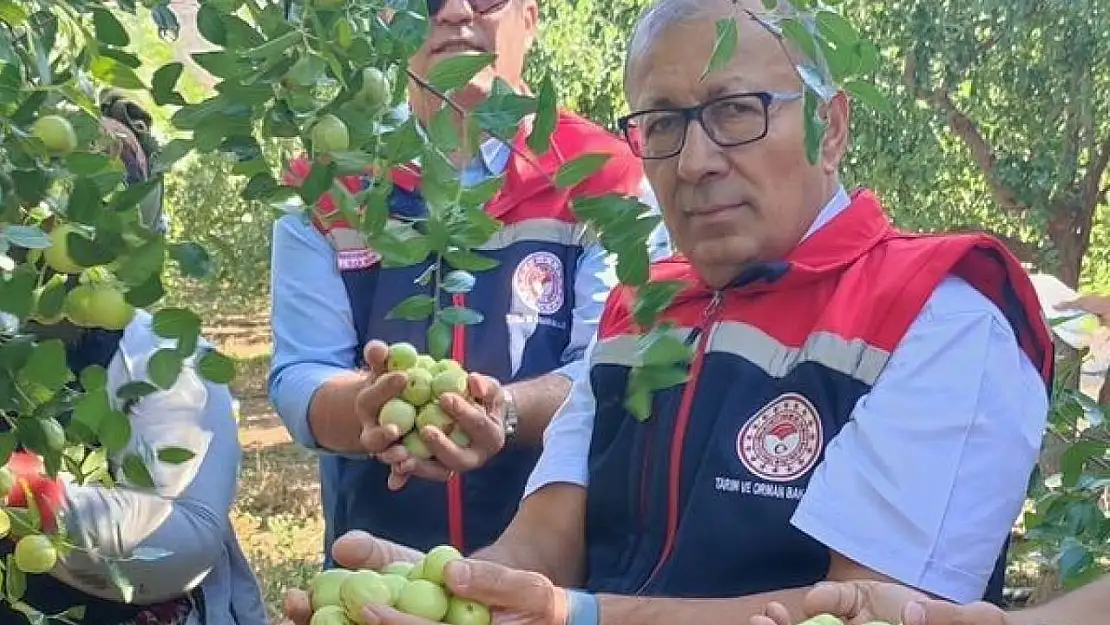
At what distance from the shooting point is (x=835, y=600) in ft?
5.08

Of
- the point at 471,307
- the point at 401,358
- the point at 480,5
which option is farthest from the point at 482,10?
the point at 401,358

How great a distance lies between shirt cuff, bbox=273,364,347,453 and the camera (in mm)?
2500

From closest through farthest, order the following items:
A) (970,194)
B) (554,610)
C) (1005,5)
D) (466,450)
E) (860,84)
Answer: (860,84), (554,610), (466,450), (1005,5), (970,194)

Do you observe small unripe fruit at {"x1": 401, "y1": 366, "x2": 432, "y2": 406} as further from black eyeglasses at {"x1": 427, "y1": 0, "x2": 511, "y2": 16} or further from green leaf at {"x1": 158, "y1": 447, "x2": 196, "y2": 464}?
green leaf at {"x1": 158, "y1": 447, "x2": 196, "y2": 464}

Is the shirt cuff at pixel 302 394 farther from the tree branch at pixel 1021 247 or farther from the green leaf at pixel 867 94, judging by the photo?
the tree branch at pixel 1021 247

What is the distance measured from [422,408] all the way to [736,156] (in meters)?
0.65

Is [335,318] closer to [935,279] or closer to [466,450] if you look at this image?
[466,450]

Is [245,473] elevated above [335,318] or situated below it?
below

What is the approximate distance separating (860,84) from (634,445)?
0.83 metres

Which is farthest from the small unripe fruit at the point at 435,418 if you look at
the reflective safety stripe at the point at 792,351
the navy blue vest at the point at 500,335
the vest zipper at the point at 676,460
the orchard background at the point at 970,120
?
the orchard background at the point at 970,120

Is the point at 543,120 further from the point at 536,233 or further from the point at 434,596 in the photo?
the point at 536,233

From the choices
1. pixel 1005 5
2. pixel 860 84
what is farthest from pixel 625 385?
pixel 1005 5

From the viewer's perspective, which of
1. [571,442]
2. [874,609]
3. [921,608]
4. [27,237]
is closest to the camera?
[27,237]

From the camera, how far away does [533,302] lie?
247 centimetres
